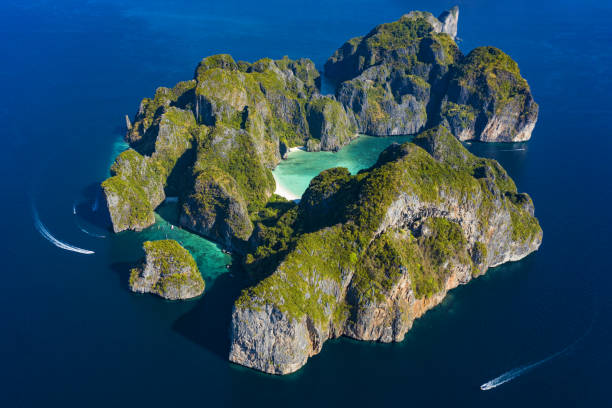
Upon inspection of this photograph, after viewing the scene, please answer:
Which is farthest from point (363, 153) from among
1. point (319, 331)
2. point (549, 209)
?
point (319, 331)

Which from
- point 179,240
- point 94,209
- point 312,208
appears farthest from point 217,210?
point 94,209

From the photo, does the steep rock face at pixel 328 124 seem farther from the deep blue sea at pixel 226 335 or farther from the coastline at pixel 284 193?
the deep blue sea at pixel 226 335

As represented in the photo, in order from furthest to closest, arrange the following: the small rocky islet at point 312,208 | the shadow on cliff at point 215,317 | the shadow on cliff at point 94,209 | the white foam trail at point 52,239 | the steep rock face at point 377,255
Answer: the shadow on cliff at point 94,209
the white foam trail at point 52,239
the shadow on cliff at point 215,317
the small rocky islet at point 312,208
the steep rock face at point 377,255

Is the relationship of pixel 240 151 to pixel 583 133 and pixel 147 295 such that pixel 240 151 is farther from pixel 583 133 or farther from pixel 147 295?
pixel 583 133

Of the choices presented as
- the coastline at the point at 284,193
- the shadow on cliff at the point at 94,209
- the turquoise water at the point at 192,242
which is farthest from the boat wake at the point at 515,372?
the shadow on cliff at the point at 94,209

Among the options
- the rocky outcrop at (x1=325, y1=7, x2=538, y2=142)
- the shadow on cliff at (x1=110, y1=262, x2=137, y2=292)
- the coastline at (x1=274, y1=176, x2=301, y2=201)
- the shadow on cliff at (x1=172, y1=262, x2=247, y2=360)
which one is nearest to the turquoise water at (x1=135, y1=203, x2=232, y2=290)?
the shadow on cliff at (x1=172, y1=262, x2=247, y2=360)

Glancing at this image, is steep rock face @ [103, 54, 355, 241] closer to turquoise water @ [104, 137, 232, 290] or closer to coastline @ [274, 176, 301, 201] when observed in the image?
turquoise water @ [104, 137, 232, 290]

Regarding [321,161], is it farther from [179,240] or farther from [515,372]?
[515,372]
